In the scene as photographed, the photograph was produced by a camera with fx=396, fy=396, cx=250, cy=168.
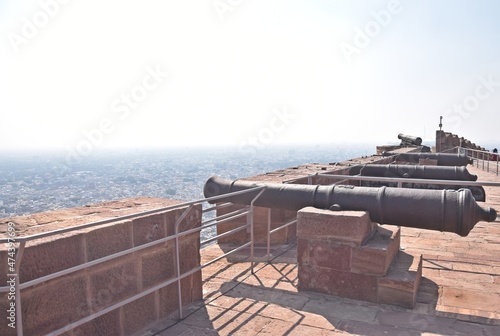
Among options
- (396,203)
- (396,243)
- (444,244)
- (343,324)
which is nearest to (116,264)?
(343,324)

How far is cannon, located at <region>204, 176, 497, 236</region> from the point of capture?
3.81 m

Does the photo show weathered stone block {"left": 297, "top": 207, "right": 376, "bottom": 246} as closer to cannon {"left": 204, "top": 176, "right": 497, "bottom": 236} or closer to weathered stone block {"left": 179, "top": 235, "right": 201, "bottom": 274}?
cannon {"left": 204, "top": 176, "right": 497, "bottom": 236}

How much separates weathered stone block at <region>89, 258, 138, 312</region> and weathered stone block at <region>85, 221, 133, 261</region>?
13 cm

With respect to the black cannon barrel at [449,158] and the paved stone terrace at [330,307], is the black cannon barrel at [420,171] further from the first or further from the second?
the black cannon barrel at [449,158]

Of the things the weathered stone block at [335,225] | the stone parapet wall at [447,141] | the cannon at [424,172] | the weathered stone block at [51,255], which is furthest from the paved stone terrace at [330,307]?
the stone parapet wall at [447,141]

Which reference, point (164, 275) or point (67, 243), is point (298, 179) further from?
point (67, 243)

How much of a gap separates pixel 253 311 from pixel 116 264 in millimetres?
1452

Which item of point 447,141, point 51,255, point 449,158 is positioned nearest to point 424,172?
point 449,158

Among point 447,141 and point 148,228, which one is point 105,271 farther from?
Answer: point 447,141

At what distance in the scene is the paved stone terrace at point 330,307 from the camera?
137 inches

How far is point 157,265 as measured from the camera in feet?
12.0

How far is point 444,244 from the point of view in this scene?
645 centimetres

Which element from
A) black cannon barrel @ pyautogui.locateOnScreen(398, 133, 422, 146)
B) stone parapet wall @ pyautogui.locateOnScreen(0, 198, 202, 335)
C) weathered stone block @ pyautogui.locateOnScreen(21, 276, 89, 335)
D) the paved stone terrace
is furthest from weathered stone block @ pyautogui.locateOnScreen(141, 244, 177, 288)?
black cannon barrel @ pyautogui.locateOnScreen(398, 133, 422, 146)

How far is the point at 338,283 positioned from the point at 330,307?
1.08ft
